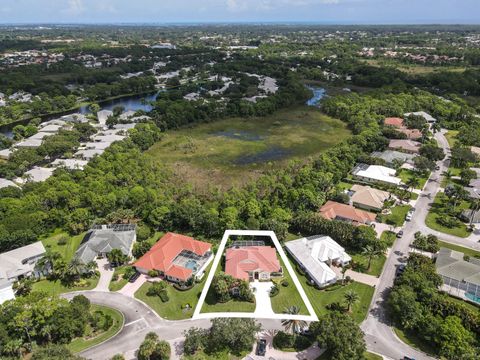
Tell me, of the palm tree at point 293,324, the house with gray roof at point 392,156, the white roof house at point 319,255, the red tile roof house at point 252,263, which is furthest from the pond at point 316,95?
the palm tree at point 293,324

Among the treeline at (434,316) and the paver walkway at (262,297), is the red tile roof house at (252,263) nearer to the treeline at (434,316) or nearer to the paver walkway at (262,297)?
the paver walkway at (262,297)

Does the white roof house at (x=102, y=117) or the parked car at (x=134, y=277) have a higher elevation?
the white roof house at (x=102, y=117)

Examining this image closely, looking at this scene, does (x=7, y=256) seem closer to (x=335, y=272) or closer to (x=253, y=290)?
(x=253, y=290)

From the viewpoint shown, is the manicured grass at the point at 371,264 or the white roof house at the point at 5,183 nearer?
the manicured grass at the point at 371,264

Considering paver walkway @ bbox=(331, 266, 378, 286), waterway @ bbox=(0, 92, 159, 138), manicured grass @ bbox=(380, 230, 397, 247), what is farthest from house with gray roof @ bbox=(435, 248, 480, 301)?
waterway @ bbox=(0, 92, 159, 138)

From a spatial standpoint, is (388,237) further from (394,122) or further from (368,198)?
(394,122)

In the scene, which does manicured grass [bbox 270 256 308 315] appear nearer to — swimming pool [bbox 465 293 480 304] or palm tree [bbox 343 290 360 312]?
palm tree [bbox 343 290 360 312]

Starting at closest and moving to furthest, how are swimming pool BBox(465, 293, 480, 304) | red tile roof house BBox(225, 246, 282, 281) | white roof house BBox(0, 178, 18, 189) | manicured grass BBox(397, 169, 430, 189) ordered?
swimming pool BBox(465, 293, 480, 304) < red tile roof house BBox(225, 246, 282, 281) < white roof house BBox(0, 178, 18, 189) < manicured grass BBox(397, 169, 430, 189)
